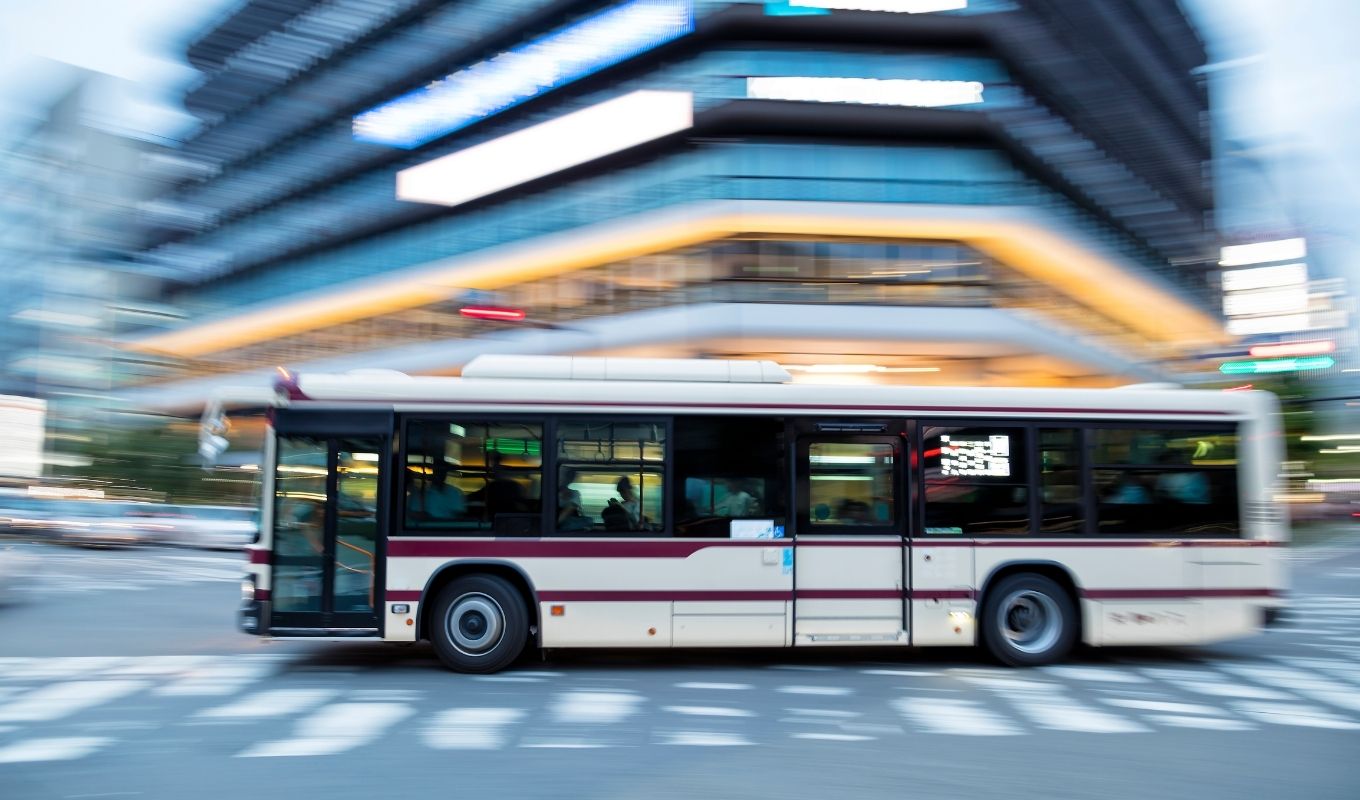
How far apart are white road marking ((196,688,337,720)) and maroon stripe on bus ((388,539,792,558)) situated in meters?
1.49

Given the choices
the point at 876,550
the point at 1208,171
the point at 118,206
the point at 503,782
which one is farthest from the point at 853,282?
the point at 118,206

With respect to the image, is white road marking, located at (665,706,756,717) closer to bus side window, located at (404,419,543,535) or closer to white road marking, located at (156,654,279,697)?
bus side window, located at (404,419,543,535)

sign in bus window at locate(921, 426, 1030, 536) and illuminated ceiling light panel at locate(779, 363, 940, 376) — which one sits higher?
illuminated ceiling light panel at locate(779, 363, 940, 376)

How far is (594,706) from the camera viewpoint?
25.4 feet

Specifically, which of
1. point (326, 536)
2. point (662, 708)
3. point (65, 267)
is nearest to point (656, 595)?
point (662, 708)

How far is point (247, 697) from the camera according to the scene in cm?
797

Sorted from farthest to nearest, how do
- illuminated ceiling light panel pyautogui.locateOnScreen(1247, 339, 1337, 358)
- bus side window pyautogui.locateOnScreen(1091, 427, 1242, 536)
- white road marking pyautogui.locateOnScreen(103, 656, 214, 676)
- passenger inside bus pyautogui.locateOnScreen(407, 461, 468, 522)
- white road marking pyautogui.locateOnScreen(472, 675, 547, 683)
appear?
1. illuminated ceiling light panel pyautogui.locateOnScreen(1247, 339, 1337, 358)
2. bus side window pyautogui.locateOnScreen(1091, 427, 1242, 536)
3. passenger inside bus pyautogui.locateOnScreen(407, 461, 468, 522)
4. white road marking pyautogui.locateOnScreen(103, 656, 214, 676)
5. white road marking pyautogui.locateOnScreen(472, 675, 547, 683)

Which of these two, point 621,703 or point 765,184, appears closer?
point 621,703

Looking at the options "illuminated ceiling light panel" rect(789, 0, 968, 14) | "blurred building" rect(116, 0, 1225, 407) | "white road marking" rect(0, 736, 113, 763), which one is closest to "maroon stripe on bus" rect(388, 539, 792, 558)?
"white road marking" rect(0, 736, 113, 763)

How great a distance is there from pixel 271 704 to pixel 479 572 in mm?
2205

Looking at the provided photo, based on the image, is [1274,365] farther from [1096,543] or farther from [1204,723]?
[1204,723]

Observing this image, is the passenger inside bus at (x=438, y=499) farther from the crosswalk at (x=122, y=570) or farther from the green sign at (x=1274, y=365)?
the green sign at (x=1274, y=365)

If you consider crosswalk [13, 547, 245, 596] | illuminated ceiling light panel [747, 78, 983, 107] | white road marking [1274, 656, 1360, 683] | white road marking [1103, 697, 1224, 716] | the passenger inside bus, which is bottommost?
crosswalk [13, 547, 245, 596]

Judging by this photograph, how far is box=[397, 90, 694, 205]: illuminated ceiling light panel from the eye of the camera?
3194cm
